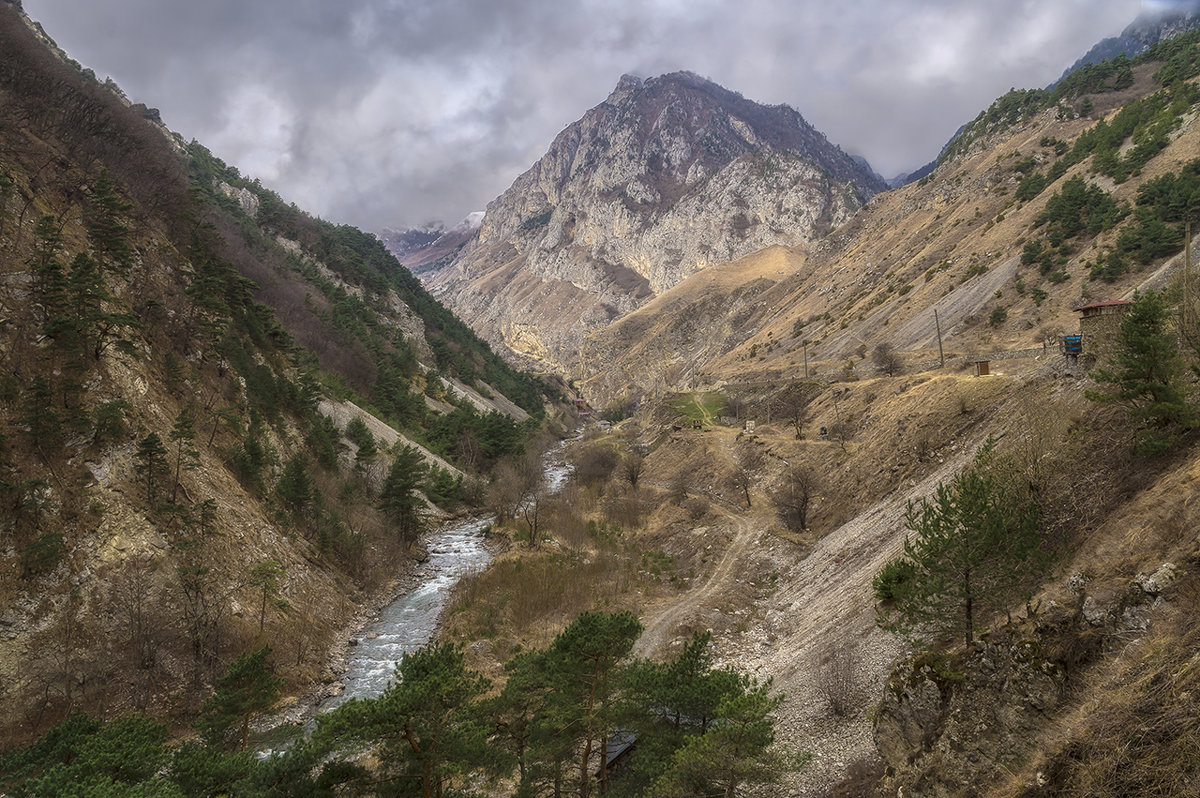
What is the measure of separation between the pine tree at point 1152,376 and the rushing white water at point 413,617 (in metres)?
21.4

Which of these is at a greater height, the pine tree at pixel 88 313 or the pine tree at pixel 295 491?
the pine tree at pixel 88 313

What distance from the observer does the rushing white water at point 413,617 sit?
23266 millimetres

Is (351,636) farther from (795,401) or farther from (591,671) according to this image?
(795,401)

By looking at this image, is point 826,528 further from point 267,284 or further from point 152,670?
point 267,284

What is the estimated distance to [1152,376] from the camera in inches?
492

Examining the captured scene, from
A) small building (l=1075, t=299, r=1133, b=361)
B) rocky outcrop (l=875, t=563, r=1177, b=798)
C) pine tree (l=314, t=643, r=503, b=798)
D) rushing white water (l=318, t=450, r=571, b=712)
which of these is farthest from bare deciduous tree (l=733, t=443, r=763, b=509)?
pine tree (l=314, t=643, r=503, b=798)

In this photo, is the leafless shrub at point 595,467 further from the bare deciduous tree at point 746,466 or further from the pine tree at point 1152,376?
the pine tree at point 1152,376

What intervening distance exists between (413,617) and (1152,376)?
31792mm

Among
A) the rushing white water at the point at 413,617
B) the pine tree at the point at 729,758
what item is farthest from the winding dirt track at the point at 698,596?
the rushing white water at the point at 413,617

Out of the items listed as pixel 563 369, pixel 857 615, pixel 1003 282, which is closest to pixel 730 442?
pixel 1003 282

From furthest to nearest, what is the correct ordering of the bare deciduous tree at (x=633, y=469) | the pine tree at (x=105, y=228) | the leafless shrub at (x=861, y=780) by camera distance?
the bare deciduous tree at (x=633, y=469) < the pine tree at (x=105, y=228) < the leafless shrub at (x=861, y=780)

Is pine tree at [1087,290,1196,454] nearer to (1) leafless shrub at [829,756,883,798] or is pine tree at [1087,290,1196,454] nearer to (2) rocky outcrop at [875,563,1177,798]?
(2) rocky outcrop at [875,563,1177,798]

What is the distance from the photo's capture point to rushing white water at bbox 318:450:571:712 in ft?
76.3

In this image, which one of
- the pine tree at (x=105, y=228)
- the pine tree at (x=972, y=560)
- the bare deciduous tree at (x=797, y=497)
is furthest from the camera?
the bare deciduous tree at (x=797, y=497)
